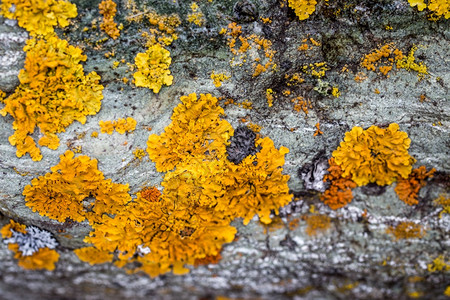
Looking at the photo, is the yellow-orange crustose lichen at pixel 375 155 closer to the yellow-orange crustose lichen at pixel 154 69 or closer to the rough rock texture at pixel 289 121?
the rough rock texture at pixel 289 121

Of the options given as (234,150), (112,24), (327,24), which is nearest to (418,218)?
(234,150)

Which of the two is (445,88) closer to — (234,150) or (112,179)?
(234,150)

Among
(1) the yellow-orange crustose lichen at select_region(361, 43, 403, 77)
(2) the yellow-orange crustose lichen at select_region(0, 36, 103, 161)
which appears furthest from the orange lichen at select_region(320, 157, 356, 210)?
(2) the yellow-orange crustose lichen at select_region(0, 36, 103, 161)

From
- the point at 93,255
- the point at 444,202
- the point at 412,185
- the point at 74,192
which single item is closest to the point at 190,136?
the point at 74,192

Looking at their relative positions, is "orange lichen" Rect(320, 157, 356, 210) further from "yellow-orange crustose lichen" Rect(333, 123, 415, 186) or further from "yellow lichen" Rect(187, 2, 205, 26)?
"yellow lichen" Rect(187, 2, 205, 26)

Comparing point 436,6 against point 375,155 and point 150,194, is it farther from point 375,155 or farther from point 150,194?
point 150,194

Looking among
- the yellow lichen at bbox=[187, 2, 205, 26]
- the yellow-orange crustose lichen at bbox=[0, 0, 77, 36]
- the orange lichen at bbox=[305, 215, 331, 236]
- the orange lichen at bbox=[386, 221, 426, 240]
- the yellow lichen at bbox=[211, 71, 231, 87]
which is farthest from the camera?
the yellow lichen at bbox=[211, 71, 231, 87]

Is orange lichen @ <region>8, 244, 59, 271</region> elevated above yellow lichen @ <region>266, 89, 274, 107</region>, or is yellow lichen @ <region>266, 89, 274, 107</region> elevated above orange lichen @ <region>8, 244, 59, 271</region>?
yellow lichen @ <region>266, 89, 274, 107</region>

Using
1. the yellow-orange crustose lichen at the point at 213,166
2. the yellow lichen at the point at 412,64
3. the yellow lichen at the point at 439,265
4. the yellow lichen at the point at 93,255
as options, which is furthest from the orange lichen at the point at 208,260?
the yellow lichen at the point at 412,64
